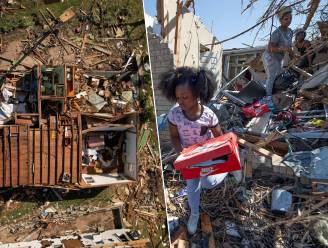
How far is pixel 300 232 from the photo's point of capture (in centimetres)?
423

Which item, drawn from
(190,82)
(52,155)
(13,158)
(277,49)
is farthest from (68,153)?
(277,49)

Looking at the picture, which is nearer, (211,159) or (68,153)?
(211,159)

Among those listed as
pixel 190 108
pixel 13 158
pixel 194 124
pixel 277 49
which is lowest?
pixel 13 158

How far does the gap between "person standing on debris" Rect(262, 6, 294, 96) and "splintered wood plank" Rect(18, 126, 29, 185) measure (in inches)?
144

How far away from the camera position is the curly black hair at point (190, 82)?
10.9 ft

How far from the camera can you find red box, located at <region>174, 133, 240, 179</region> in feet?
9.67

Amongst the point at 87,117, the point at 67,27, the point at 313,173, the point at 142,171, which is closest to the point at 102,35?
the point at 67,27

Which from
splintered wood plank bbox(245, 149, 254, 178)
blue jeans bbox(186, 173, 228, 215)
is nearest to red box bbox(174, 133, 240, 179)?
blue jeans bbox(186, 173, 228, 215)

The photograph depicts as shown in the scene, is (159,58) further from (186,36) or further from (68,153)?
(68,153)

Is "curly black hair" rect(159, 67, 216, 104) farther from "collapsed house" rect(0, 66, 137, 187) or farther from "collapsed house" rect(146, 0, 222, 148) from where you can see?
"collapsed house" rect(146, 0, 222, 148)

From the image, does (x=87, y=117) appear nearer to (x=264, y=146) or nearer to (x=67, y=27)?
(x=67, y=27)

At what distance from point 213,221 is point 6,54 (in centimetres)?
387

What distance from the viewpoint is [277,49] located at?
5.51 metres

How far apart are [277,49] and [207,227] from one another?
277cm
